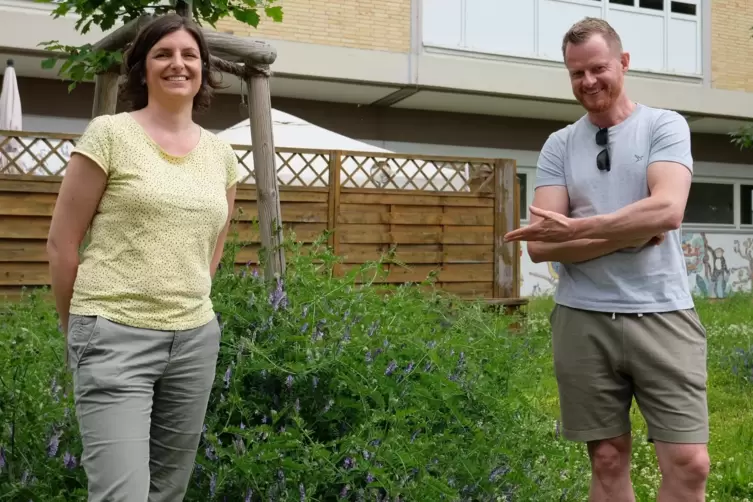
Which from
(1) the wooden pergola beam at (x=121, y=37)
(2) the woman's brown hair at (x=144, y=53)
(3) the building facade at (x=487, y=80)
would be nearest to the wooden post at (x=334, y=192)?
(3) the building facade at (x=487, y=80)

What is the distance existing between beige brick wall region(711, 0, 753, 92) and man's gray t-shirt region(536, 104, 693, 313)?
17931 millimetres

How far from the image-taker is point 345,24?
53.1 ft

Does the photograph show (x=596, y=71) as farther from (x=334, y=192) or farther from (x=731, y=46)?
(x=731, y=46)

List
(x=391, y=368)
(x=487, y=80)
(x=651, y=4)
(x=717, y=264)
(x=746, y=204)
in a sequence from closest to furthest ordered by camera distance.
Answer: (x=391, y=368) → (x=487, y=80) → (x=651, y=4) → (x=717, y=264) → (x=746, y=204)

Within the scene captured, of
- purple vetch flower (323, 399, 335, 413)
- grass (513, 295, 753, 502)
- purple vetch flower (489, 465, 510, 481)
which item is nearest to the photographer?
purple vetch flower (323, 399, 335, 413)

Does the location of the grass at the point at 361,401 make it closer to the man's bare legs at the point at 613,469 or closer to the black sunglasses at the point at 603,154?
the man's bare legs at the point at 613,469

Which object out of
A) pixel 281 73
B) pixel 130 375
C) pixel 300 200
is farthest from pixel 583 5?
pixel 130 375

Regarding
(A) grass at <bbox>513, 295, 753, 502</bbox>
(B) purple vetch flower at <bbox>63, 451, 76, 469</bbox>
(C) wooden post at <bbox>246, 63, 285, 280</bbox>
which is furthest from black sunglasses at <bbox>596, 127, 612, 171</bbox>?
(B) purple vetch flower at <bbox>63, 451, 76, 469</bbox>

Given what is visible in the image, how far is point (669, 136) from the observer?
119 inches

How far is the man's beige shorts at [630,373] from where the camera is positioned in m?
3.03

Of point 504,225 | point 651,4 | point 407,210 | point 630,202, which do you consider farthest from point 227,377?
point 651,4

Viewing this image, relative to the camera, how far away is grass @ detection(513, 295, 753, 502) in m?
4.42

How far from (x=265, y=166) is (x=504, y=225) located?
7.87m

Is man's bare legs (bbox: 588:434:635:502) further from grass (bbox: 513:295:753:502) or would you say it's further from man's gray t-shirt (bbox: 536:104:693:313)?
man's gray t-shirt (bbox: 536:104:693:313)
